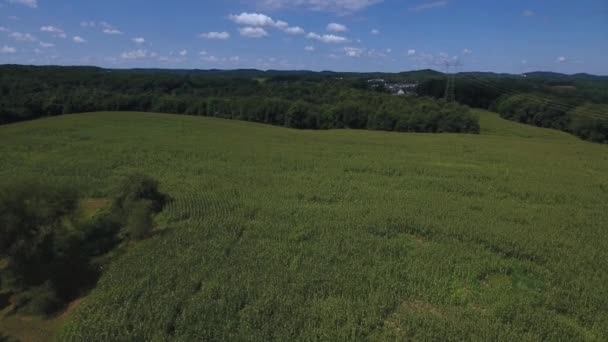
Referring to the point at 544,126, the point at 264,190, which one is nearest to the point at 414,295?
the point at 264,190

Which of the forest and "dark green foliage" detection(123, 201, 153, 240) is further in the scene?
the forest

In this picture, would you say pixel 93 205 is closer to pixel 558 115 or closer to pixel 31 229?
pixel 31 229

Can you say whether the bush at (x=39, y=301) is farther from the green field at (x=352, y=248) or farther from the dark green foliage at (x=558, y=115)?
the dark green foliage at (x=558, y=115)

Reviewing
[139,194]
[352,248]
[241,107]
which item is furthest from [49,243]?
[241,107]

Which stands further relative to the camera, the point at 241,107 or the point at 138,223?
the point at 241,107

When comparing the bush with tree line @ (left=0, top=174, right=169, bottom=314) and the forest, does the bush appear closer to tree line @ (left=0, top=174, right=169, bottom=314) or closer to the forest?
tree line @ (left=0, top=174, right=169, bottom=314)

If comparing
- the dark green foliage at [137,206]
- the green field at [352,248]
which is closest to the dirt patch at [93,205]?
the green field at [352,248]

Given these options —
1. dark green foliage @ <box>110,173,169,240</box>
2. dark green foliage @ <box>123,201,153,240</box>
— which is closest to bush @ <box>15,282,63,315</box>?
dark green foliage @ <box>123,201,153,240</box>

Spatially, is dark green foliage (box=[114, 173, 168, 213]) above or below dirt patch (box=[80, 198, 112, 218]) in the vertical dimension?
above
